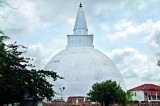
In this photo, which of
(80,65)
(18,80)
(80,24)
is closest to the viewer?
(18,80)

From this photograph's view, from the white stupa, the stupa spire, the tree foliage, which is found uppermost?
the stupa spire

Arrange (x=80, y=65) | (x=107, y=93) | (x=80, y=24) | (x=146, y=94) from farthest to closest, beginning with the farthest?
(x=80, y=24) < (x=80, y=65) < (x=146, y=94) < (x=107, y=93)

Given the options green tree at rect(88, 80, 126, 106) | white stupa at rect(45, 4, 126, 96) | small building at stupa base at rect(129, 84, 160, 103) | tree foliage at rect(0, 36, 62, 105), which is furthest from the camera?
small building at stupa base at rect(129, 84, 160, 103)

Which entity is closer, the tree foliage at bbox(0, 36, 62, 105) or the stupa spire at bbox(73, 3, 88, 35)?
the tree foliage at bbox(0, 36, 62, 105)

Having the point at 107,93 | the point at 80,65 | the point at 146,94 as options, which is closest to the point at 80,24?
the point at 80,65

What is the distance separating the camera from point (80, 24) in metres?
82.8

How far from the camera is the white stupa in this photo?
73250mm

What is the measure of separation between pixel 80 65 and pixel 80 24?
11421mm

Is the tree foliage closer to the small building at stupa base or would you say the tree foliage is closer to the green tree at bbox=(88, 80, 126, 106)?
the green tree at bbox=(88, 80, 126, 106)

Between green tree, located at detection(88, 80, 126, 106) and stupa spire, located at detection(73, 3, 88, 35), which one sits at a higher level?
stupa spire, located at detection(73, 3, 88, 35)

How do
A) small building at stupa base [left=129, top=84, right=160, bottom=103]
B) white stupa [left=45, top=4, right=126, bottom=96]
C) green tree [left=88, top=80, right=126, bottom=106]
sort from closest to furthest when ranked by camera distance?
green tree [left=88, top=80, right=126, bottom=106], white stupa [left=45, top=4, right=126, bottom=96], small building at stupa base [left=129, top=84, right=160, bottom=103]

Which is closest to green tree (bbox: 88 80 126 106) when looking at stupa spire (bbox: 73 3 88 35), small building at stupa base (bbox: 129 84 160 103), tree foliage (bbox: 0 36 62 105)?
tree foliage (bbox: 0 36 62 105)

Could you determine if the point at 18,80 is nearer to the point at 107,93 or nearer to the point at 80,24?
the point at 107,93

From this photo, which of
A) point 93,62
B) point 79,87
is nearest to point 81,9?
point 93,62
